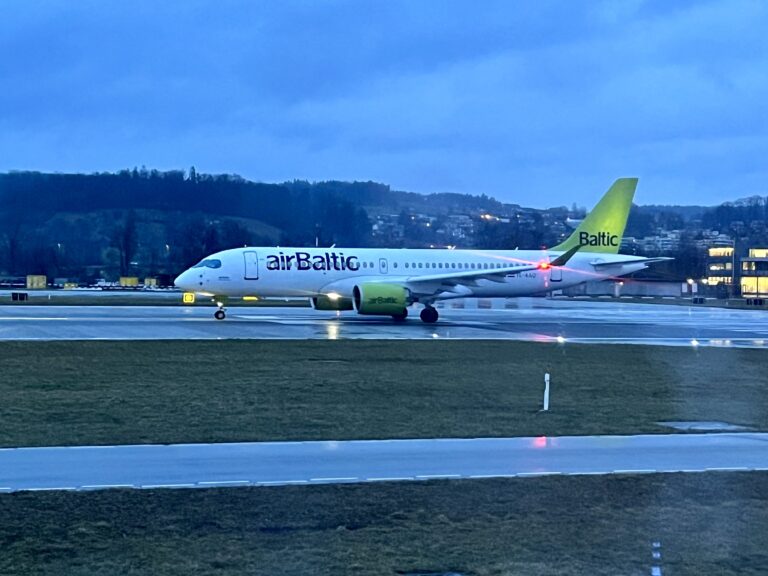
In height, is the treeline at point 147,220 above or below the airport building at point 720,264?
above

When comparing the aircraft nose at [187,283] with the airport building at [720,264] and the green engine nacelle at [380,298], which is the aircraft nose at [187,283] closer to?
the green engine nacelle at [380,298]

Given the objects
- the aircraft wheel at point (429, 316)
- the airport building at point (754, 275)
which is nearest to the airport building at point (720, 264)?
the airport building at point (754, 275)

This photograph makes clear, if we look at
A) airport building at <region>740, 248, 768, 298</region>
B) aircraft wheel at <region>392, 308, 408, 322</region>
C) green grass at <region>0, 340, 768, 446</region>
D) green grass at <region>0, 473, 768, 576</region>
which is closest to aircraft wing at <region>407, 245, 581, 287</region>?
aircraft wheel at <region>392, 308, 408, 322</region>

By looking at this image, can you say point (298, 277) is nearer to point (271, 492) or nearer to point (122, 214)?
point (271, 492)

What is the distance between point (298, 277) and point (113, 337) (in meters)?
12.0

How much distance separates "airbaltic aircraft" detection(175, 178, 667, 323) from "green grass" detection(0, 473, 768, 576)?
29.7 m

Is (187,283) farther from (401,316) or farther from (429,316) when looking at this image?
(429,316)

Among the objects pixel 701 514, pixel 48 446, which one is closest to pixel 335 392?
pixel 48 446

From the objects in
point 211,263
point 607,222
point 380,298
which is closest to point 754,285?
point 607,222

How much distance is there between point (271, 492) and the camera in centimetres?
978

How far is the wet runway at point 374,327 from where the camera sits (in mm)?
32469

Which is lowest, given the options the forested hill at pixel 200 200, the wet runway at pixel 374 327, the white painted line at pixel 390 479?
the white painted line at pixel 390 479

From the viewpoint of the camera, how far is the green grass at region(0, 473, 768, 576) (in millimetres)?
7465

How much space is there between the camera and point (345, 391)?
714 inches
